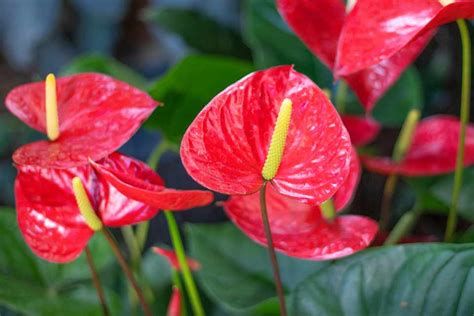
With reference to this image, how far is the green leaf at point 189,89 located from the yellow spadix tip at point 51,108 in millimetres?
156

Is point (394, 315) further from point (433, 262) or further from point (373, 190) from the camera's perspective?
point (373, 190)

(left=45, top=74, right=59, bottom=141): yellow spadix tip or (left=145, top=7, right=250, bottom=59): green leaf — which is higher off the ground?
(left=45, top=74, right=59, bottom=141): yellow spadix tip

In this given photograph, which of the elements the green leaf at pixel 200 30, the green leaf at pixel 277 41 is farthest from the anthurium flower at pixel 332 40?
the green leaf at pixel 200 30

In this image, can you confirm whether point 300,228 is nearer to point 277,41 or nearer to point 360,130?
point 360,130

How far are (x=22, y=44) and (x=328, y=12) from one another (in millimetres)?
1838

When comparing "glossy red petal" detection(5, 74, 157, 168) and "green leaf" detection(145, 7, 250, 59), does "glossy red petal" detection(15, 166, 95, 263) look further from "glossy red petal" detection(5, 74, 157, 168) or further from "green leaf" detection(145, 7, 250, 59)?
"green leaf" detection(145, 7, 250, 59)

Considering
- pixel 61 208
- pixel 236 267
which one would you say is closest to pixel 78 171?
pixel 61 208

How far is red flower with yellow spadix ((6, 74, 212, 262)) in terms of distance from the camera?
1.44 ft

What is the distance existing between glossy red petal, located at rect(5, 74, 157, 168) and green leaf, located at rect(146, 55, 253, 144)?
0.13 metres

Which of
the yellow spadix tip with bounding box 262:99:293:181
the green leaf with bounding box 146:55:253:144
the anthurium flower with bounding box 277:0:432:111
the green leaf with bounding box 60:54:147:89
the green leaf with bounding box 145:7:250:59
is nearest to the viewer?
the yellow spadix tip with bounding box 262:99:293:181

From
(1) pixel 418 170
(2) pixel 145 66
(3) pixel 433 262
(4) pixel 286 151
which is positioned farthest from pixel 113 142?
(2) pixel 145 66

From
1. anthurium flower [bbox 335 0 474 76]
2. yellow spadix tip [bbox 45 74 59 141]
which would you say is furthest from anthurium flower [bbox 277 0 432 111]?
yellow spadix tip [bbox 45 74 59 141]

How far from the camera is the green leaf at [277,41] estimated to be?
0.81 meters

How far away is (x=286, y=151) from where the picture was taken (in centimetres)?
41
